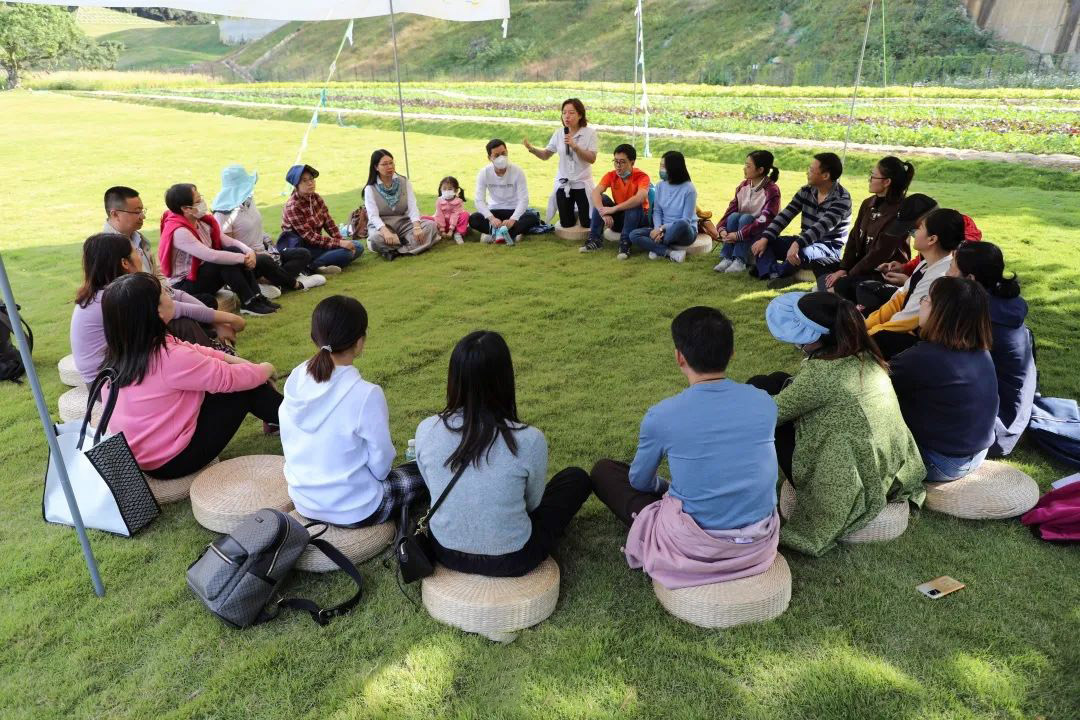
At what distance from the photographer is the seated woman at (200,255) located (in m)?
6.18

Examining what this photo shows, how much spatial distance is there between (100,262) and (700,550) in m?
3.91

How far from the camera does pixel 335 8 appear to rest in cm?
746

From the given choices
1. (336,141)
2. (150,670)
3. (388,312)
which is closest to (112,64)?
(336,141)

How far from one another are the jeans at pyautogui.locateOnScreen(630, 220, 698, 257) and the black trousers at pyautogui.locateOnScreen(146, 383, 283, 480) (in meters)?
4.89

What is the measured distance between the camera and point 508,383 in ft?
9.35

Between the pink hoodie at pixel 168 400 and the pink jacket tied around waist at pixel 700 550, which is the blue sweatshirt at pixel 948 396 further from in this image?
the pink hoodie at pixel 168 400

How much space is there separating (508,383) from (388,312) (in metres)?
4.09

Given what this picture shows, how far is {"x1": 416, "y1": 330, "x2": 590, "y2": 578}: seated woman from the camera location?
2.79 meters

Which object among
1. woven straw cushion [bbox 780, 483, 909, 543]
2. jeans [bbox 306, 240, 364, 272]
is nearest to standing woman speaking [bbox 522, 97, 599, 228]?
jeans [bbox 306, 240, 364, 272]

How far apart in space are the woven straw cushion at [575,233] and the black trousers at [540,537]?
225 inches

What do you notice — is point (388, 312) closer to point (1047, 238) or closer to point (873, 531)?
point (873, 531)

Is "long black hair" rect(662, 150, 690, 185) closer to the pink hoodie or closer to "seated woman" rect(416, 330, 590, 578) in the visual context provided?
the pink hoodie

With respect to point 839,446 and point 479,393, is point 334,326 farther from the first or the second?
point 839,446

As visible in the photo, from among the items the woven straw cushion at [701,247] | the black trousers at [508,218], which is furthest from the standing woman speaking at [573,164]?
the woven straw cushion at [701,247]
